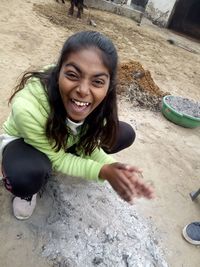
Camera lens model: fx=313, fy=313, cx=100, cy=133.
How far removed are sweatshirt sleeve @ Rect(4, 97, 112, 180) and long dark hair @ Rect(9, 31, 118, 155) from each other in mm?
37

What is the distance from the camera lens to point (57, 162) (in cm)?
165

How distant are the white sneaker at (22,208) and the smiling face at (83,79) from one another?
0.67 m

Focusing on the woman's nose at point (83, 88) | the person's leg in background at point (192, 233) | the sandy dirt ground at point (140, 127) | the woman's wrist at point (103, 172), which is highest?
the woman's nose at point (83, 88)

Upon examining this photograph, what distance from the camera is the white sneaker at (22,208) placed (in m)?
1.79

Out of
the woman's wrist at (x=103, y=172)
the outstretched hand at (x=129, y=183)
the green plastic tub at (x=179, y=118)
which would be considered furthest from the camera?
the green plastic tub at (x=179, y=118)

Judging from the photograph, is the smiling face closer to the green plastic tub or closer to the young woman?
the young woman

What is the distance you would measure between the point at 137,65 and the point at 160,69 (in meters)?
1.28

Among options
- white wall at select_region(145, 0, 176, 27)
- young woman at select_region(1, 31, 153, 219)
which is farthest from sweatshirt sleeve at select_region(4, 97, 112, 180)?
white wall at select_region(145, 0, 176, 27)

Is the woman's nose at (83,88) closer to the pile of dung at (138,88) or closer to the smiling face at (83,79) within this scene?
the smiling face at (83,79)

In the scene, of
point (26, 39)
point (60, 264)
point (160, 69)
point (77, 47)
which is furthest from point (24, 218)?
point (160, 69)

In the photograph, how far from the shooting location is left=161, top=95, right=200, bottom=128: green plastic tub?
3.42 m

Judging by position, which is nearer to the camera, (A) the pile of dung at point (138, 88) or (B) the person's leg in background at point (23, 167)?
(B) the person's leg in background at point (23, 167)

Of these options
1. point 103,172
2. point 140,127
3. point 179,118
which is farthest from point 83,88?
point 179,118

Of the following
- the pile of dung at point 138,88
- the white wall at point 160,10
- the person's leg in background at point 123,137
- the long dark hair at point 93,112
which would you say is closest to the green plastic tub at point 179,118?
the pile of dung at point 138,88
